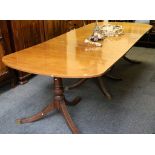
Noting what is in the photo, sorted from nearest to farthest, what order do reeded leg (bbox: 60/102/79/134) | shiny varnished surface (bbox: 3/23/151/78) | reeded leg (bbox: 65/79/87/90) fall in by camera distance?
shiny varnished surface (bbox: 3/23/151/78)
reeded leg (bbox: 60/102/79/134)
reeded leg (bbox: 65/79/87/90)

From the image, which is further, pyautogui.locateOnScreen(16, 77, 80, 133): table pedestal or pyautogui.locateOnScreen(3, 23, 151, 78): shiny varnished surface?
pyautogui.locateOnScreen(16, 77, 80, 133): table pedestal

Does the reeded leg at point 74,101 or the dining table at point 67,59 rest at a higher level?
the dining table at point 67,59

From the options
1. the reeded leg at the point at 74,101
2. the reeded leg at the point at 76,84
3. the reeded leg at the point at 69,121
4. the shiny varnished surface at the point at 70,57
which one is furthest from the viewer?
the reeded leg at the point at 76,84

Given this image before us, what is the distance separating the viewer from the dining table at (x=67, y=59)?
5.08 ft

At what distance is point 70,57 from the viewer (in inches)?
71.3

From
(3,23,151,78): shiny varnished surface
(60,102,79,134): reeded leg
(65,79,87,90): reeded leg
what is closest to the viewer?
(3,23,151,78): shiny varnished surface

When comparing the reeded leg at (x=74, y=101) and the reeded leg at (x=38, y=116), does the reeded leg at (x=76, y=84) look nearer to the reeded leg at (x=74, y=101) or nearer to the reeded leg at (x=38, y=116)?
the reeded leg at (x=74, y=101)

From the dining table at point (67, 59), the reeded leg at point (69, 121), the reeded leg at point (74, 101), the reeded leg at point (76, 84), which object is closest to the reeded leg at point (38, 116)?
the dining table at point (67, 59)

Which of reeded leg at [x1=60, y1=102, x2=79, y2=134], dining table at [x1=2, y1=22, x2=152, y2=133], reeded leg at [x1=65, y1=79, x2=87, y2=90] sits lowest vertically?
reeded leg at [x1=65, y1=79, x2=87, y2=90]

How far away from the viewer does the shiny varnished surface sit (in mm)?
1540

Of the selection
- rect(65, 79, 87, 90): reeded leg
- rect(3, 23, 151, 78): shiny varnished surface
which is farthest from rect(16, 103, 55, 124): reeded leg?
rect(65, 79, 87, 90): reeded leg

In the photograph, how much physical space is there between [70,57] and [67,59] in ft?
0.19

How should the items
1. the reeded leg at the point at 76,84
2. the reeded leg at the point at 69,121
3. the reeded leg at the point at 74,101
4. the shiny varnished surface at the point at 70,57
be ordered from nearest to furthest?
the shiny varnished surface at the point at 70,57 < the reeded leg at the point at 69,121 < the reeded leg at the point at 74,101 < the reeded leg at the point at 76,84

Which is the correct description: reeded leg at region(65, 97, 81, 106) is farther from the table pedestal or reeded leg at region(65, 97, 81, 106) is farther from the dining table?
the table pedestal
